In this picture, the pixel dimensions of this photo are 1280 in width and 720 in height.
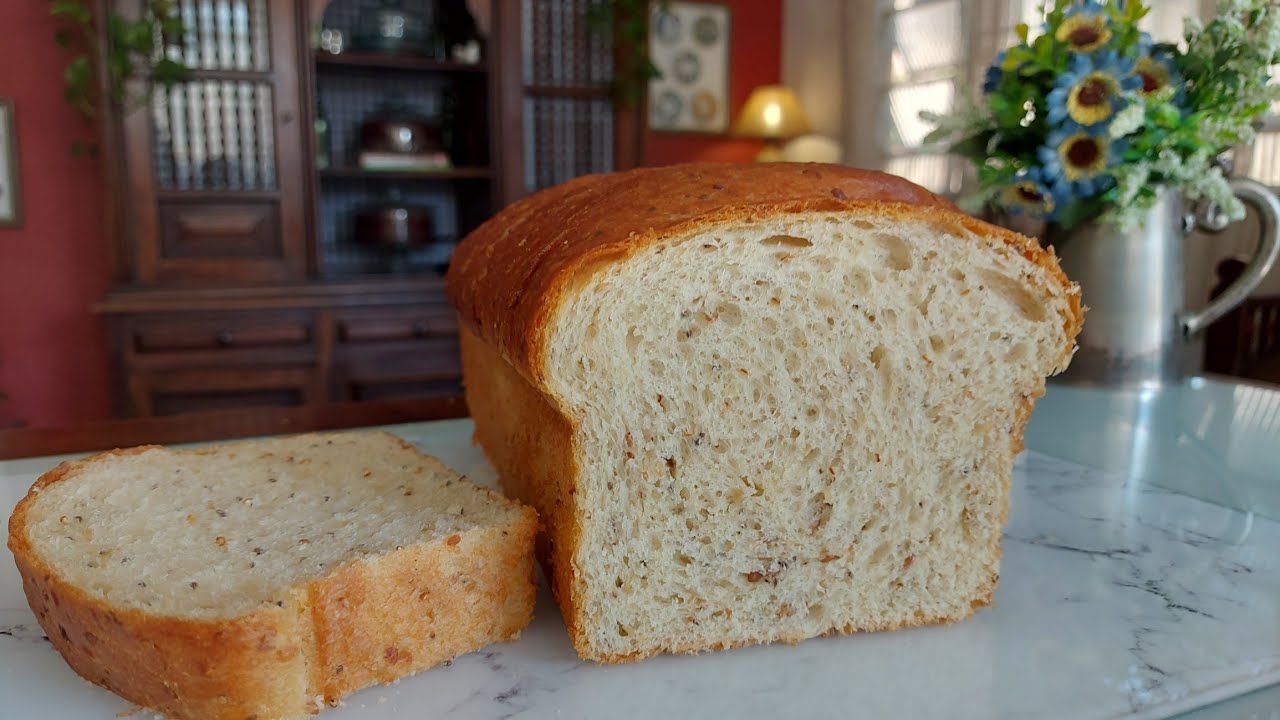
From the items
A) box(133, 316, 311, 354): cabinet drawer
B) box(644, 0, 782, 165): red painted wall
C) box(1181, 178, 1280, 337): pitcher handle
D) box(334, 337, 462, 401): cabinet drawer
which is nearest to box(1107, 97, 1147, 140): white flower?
box(1181, 178, 1280, 337): pitcher handle

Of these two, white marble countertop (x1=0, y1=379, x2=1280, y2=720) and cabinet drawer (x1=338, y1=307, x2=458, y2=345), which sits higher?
white marble countertop (x1=0, y1=379, x2=1280, y2=720)

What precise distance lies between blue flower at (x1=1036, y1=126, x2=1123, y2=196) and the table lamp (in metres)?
3.56

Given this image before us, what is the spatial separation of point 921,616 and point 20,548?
2.97 feet

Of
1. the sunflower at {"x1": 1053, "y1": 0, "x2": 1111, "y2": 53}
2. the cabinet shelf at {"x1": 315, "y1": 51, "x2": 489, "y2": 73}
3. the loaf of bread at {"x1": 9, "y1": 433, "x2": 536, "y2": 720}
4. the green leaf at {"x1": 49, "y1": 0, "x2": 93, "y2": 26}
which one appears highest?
the green leaf at {"x1": 49, "y1": 0, "x2": 93, "y2": 26}

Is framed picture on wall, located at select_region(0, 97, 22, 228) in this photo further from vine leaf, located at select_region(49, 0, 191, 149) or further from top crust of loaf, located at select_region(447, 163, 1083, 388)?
top crust of loaf, located at select_region(447, 163, 1083, 388)

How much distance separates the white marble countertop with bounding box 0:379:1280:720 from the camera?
754mm

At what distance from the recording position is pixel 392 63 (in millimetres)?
3514

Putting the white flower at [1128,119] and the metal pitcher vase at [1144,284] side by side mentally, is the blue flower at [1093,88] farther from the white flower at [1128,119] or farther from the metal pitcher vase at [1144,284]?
the metal pitcher vase at [1144,284]

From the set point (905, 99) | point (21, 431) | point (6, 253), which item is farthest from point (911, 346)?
point (905, 99)

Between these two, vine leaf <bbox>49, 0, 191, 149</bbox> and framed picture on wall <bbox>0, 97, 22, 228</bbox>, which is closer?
vine leaf <bbox>49, 0, 191, 149</bbox>

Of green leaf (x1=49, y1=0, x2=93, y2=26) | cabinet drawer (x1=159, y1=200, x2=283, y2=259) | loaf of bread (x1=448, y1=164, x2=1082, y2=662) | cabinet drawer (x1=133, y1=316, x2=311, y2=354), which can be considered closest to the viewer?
loaf of bread (x1=448, y1=164, x2=1082, y2=662)

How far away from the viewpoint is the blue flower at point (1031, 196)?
1.65 m

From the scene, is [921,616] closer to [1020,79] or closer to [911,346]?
[911,346]

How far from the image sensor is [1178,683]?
2.57 ft
